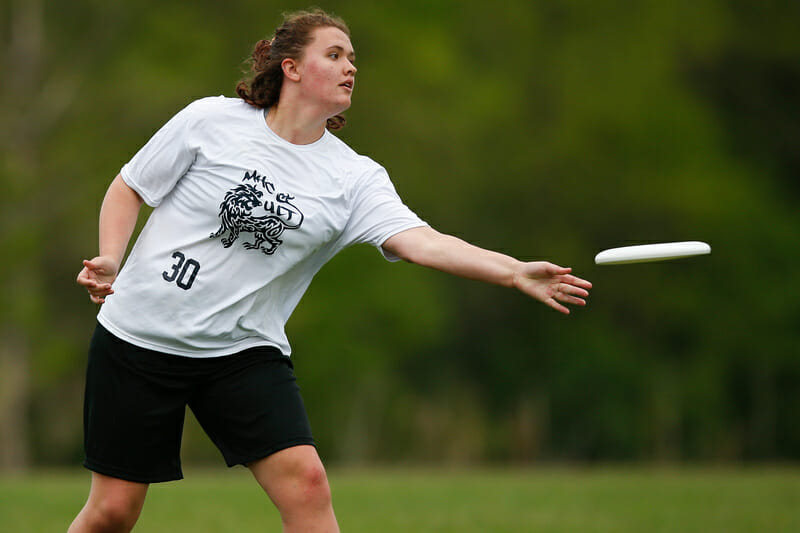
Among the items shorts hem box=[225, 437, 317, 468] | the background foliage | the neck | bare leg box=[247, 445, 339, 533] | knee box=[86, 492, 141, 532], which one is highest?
the background foliage

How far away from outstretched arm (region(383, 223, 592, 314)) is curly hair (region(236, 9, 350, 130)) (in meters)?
0.73

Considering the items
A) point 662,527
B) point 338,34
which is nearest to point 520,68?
point 662,527

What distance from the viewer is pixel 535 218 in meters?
27.4

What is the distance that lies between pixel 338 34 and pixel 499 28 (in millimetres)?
24358

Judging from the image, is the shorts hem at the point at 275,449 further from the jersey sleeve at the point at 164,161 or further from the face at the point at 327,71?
Result: the face at the point at 327,71

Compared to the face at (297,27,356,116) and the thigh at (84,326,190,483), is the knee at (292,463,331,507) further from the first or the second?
the face at (297,27,356,116)

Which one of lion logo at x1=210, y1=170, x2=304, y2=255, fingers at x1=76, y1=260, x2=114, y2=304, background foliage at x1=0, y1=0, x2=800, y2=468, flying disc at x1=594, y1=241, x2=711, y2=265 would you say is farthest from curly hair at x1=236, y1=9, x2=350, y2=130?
background foliage at x1=0, y1=0, x2=800, y2=468

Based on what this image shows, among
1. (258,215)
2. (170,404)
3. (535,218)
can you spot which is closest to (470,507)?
(170,404)

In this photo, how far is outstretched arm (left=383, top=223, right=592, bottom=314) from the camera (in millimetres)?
3945

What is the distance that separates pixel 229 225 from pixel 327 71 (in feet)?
2.16

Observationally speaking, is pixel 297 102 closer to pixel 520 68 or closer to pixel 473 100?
pixel 473 100

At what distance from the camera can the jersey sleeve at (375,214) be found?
14.1 feet

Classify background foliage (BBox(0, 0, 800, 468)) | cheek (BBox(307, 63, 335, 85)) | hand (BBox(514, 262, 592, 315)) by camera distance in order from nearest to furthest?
hand (BBox(514, 262, 592, 315)) < cheek (BBox(307, 63, 335, 85)) < background foliage (BBox(0, 0, 800, 468))

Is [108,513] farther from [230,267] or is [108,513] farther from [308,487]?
[230,267]
